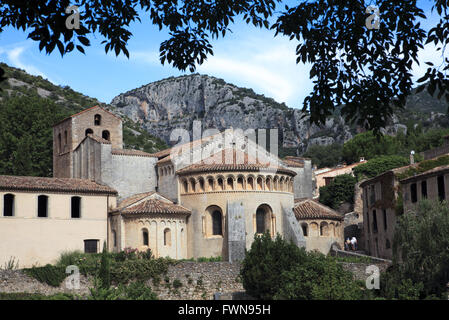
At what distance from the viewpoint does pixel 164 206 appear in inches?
1812

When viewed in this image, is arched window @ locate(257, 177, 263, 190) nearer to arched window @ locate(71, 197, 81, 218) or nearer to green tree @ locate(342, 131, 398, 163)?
arched window @ locate(71, 197, 81, 218)

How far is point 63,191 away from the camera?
45.4 m

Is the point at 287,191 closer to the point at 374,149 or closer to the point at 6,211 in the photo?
the point at 6,211

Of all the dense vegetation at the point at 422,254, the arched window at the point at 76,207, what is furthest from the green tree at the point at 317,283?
the arched window at the point at 76,207

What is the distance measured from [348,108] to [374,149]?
85.1 meters

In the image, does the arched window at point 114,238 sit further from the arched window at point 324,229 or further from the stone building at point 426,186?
the stone building at point 426,186

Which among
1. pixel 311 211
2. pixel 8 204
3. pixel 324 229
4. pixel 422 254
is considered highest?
pixel 8 204

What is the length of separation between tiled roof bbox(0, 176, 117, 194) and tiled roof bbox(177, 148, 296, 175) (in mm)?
6739

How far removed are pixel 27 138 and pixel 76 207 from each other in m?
19.3

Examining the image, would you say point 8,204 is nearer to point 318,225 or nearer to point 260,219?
point 260,219

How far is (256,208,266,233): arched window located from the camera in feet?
155

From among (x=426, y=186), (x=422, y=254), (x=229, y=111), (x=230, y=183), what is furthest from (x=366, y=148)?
(x=422, y=254)

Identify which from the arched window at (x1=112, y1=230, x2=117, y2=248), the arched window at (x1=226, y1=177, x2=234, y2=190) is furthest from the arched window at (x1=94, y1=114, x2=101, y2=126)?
the arched window at (x1=226, y1=177, x2=234, y2=190)
